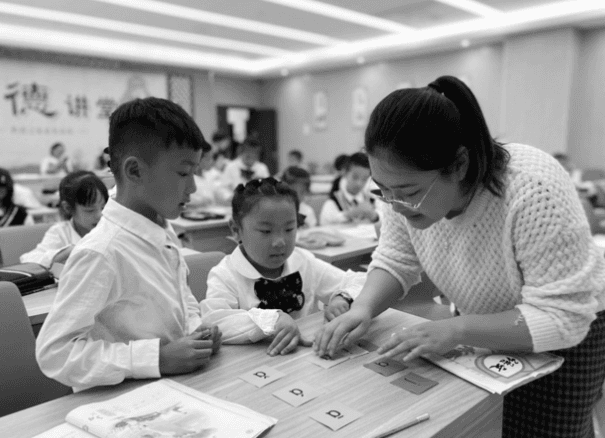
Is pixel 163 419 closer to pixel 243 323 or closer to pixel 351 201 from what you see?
pixel 243 323

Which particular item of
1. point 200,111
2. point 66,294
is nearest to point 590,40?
point 200,111

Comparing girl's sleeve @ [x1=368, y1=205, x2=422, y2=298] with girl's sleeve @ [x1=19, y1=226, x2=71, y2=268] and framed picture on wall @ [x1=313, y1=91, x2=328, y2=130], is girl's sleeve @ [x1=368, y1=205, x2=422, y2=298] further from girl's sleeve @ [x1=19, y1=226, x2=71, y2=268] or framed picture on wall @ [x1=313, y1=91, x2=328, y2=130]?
framed picture on wall @ [x1=313, y1=91, x2=328, y2=130]

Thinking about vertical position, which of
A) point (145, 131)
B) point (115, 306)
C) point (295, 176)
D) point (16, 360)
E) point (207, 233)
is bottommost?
point (207, 233)

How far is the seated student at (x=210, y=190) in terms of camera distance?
17.1ft

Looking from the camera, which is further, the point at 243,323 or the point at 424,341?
the point at 243,323

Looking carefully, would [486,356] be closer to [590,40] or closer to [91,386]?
[91,386]

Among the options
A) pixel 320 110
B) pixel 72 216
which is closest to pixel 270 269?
pixel 72 216

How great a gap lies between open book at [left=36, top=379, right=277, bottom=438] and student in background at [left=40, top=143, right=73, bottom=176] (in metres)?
8.23

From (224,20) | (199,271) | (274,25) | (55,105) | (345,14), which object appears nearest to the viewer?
(199,271)

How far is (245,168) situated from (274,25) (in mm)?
2615

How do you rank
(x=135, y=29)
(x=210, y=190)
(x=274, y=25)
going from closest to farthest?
(x=210, y=190) → (x=274, y=25) → (x=135, y=29)

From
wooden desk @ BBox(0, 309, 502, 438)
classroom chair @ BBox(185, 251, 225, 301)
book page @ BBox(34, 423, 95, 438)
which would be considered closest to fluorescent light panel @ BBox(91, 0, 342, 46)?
classroom chair @ BBox(185, 251, 225, 301)

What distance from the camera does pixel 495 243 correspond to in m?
1.10

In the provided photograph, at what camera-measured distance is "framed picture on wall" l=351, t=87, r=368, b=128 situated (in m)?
10.1
